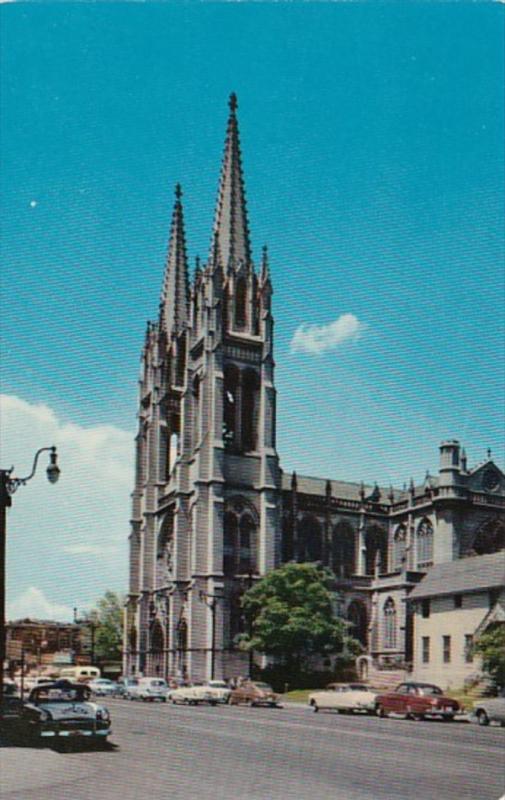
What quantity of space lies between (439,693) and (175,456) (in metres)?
4.23

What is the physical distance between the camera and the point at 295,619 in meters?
11.6

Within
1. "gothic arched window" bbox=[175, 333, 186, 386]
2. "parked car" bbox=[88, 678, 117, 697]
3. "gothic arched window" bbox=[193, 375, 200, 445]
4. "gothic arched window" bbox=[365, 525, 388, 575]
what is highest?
"gothic arched window" bbox=[175, 333, 186, 386]

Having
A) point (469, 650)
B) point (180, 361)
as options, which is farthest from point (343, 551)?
point (180, 361)

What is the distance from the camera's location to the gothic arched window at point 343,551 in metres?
11.8

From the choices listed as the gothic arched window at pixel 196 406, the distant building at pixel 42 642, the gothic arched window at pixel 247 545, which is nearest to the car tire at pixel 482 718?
the gothic arched window at pixel 247 545

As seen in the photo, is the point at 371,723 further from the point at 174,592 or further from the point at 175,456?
the point at 175,456

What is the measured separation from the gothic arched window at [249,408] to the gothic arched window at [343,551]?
1.56 metres

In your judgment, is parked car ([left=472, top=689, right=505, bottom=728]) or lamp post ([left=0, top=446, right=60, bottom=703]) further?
parked car ([left=472, top=689, right=505, bottom=728])

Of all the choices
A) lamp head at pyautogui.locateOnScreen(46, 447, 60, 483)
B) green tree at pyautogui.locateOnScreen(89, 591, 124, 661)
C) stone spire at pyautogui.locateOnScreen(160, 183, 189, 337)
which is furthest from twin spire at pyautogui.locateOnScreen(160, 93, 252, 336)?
green tree at pyautogui.locateOnScreen(89, 591, 124, 661)

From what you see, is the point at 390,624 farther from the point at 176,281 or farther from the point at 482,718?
the point at 176,281

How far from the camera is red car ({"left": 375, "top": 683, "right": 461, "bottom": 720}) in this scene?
431 inches

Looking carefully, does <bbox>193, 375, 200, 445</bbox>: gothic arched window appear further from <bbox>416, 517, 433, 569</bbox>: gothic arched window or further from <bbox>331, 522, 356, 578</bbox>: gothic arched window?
<bbox>416, 517, 433, 569</bbox>: gothic arched window

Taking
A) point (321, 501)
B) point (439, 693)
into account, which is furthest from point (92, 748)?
point (439, 693)

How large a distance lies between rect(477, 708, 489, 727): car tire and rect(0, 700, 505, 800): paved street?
1.66ft
